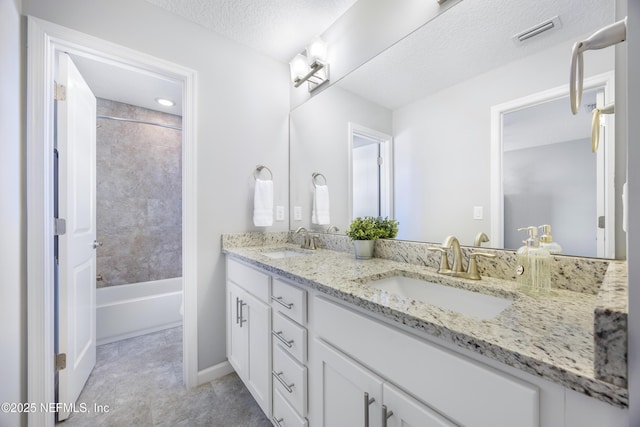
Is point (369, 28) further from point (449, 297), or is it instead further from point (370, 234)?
point (449, 297)

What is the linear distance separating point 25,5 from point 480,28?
2.07 meters

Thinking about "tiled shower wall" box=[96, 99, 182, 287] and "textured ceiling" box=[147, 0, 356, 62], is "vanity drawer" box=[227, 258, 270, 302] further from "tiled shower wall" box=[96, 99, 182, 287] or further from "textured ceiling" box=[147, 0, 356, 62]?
"tiled shower wall" box=[96, 99, 182, 287]

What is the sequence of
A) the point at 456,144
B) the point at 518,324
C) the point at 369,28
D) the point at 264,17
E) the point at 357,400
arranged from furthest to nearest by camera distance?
the point at 264,17 → the point at 369,28 → the point at 456,144 → the point at 357,400 → the point at 518,324

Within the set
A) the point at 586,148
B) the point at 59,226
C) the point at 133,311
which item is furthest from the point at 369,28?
the point at 133,311

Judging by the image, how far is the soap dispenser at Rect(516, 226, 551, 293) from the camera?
798 millimetres

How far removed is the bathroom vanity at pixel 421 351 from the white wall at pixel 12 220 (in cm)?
95

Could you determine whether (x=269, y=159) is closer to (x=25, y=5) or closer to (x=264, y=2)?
(x=264, y=2)

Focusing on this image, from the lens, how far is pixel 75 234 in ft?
4.97

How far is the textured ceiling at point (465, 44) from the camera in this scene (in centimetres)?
82

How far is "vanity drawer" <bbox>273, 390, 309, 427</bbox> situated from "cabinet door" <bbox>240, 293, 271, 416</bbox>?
5 centimetres

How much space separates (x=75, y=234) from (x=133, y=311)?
1164 mm

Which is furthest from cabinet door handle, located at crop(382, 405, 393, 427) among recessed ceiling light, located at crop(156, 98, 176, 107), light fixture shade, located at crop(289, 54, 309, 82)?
recessed ceiling light, located at crop(156, 98, 176, 107)

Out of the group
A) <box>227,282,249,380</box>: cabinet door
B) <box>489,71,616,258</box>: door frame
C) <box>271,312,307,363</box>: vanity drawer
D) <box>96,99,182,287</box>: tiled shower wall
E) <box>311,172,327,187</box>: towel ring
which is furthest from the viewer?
<box>96,99,182,287</box>: tiled shower wall

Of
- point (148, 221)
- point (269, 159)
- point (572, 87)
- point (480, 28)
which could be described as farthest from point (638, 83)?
point (148, 221)
